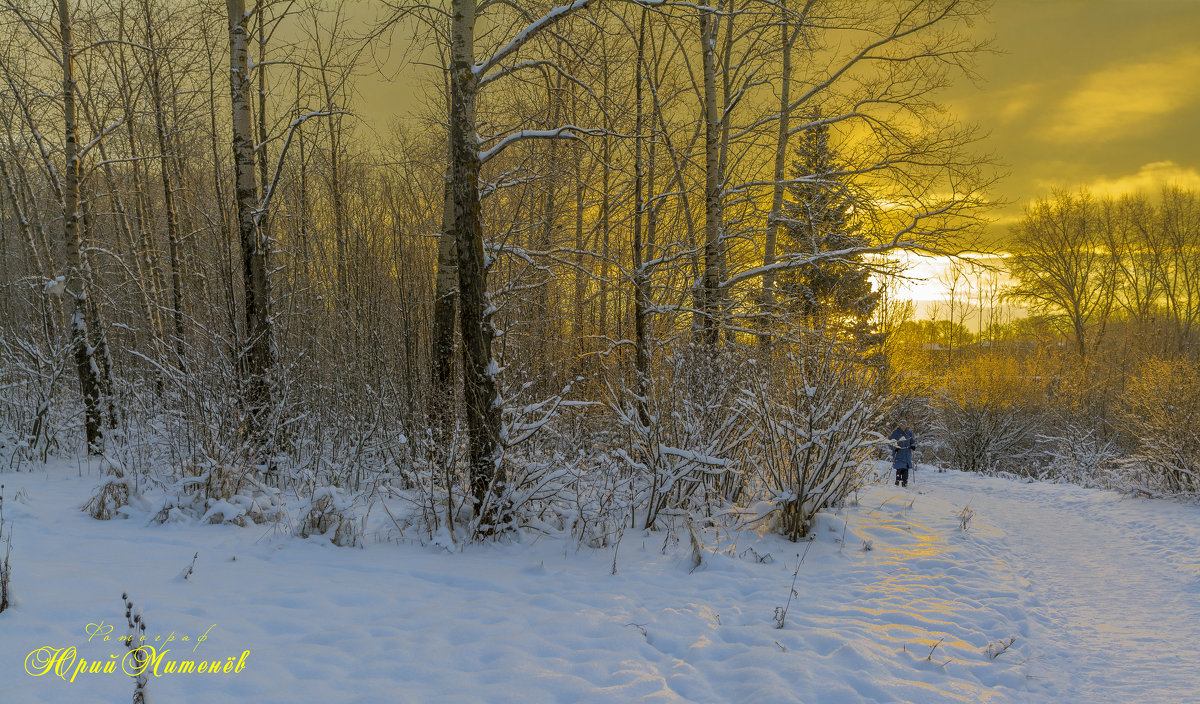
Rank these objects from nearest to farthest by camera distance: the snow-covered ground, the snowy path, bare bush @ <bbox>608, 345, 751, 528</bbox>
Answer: the snow-covered ground < the snowy path < bare bush @ <bbox>608, 345, 751, 528</bbox>

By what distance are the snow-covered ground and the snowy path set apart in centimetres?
3

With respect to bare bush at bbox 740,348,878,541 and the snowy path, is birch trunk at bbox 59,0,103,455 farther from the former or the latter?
the snowy path

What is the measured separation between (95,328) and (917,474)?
1791cm

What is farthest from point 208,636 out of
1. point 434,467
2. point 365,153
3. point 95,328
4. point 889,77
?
point 365,153

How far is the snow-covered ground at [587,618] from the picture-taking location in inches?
125

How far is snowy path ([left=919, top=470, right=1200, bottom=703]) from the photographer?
385 centimetres

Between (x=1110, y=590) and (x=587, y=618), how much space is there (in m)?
5.43

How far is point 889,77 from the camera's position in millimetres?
10234

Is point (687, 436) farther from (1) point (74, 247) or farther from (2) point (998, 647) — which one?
(1) point (74, 247)

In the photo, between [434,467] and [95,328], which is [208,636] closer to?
[434,467]

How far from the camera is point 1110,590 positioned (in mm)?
5914

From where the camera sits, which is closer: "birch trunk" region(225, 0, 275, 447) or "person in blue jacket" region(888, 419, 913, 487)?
"birch trunk" region(225, 0, 275, 447)

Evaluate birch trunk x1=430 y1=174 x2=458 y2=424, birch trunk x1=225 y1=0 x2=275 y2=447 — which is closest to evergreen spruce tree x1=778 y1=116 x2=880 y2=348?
birch trunk x1=430 y1=174 x2=458 y2=424

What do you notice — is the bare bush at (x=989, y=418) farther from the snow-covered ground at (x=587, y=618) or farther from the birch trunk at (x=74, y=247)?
the birch trunk at (x=74, y=247)
